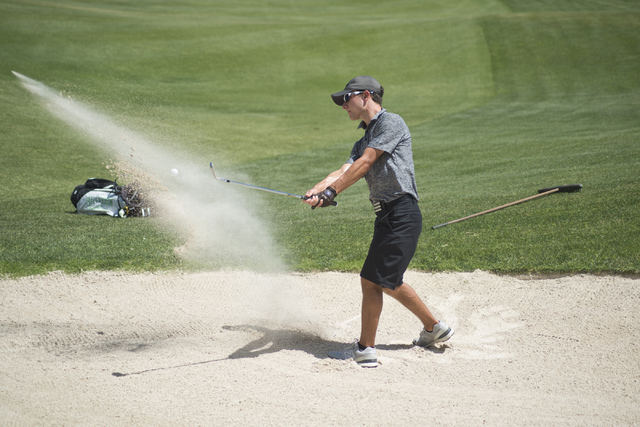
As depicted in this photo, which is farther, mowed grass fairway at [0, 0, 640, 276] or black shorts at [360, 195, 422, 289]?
mowed grass fairway at [0, 0, 640, 276]

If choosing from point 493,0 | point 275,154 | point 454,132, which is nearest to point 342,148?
point 275,154

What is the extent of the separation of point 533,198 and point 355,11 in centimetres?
3671

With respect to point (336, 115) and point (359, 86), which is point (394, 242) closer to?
point (359, 86)

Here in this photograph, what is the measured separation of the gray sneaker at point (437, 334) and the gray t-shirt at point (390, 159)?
139 cm

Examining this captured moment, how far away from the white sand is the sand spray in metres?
0.06

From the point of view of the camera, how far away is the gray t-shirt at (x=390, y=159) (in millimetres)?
4395

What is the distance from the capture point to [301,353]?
205 inches

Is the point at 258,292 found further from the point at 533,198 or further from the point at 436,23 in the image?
the point at 436,23

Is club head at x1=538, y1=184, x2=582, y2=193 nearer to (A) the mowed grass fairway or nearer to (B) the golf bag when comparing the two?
(A) the mowed grass fairway

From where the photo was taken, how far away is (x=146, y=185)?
38.0 feet

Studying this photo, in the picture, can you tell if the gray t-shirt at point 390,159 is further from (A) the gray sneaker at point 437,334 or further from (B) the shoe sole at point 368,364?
(B) the shoe sole at point 368,364

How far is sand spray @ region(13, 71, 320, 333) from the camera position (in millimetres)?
6590

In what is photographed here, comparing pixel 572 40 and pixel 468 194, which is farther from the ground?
pixel 572 40

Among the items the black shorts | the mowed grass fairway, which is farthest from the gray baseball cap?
the mowed grass fairway
